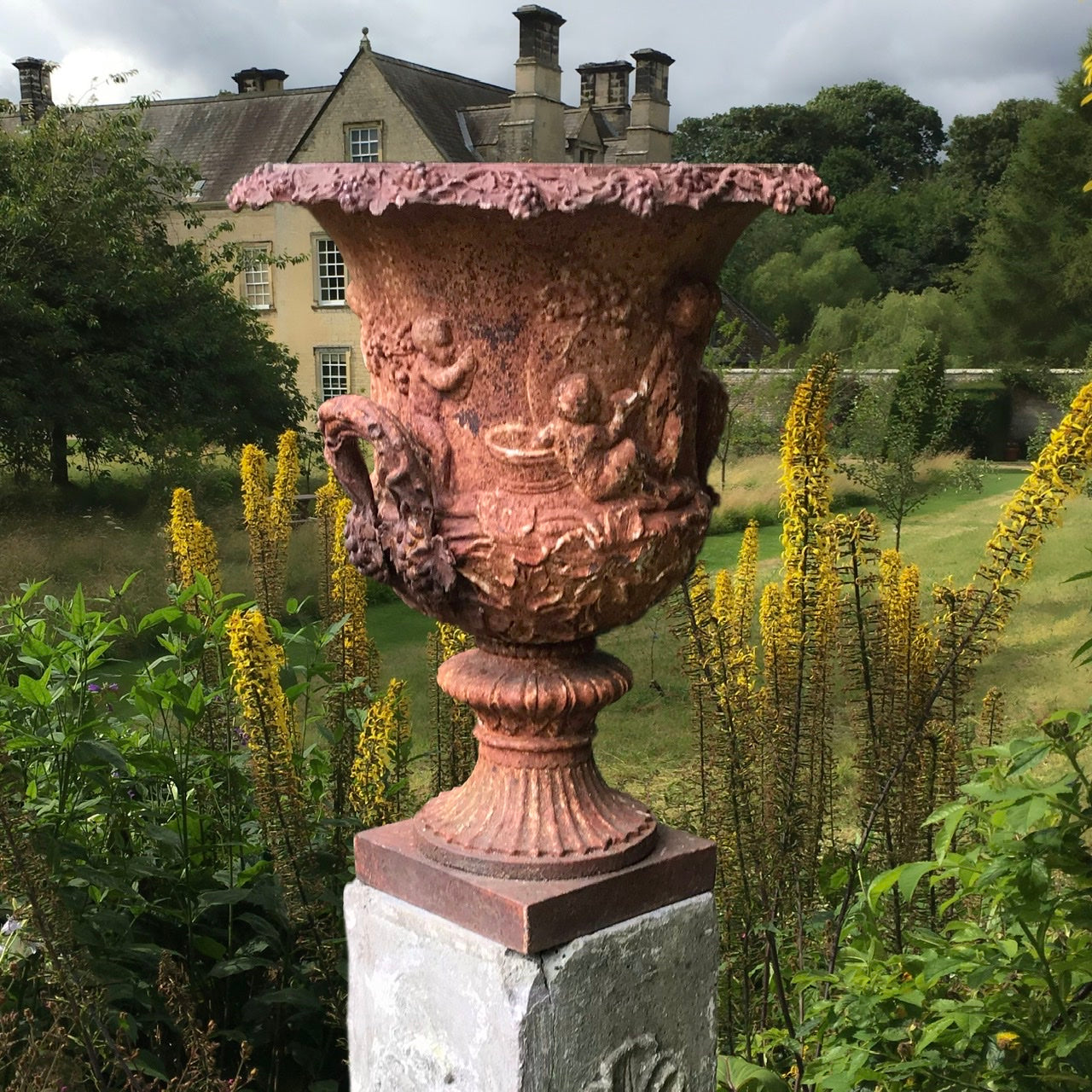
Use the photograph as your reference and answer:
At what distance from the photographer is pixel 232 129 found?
25812mm

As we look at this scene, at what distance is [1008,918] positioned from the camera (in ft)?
8.09

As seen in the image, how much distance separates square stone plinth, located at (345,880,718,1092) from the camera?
1738 mm

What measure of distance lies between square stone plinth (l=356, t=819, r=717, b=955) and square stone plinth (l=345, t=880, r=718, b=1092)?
0.02 meters

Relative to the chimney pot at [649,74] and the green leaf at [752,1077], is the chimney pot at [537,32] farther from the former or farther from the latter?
the green leaf at [752,1077]

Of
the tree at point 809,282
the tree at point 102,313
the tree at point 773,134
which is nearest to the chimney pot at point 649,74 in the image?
the tree at point 809,282

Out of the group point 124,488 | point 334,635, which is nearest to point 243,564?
point 124,488

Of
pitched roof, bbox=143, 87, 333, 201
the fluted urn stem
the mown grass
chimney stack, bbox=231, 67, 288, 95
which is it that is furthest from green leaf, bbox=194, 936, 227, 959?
chimney stack, bbox=231, 67, 288, 95

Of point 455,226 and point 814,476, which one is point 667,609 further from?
point 455,226

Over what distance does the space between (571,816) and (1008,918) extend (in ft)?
3.87

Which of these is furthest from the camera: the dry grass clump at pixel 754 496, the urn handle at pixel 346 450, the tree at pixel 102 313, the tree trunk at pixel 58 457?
the dry grass clump at pixel 754 496

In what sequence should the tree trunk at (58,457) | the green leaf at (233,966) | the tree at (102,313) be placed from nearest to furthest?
the green leaf at (233,966) → the tree at (102,313) → the tree trunk at (58,457)

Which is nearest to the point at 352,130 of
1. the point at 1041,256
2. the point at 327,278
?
the point at 327,278

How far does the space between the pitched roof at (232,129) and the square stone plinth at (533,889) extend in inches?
956

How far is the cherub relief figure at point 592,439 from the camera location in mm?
1683
